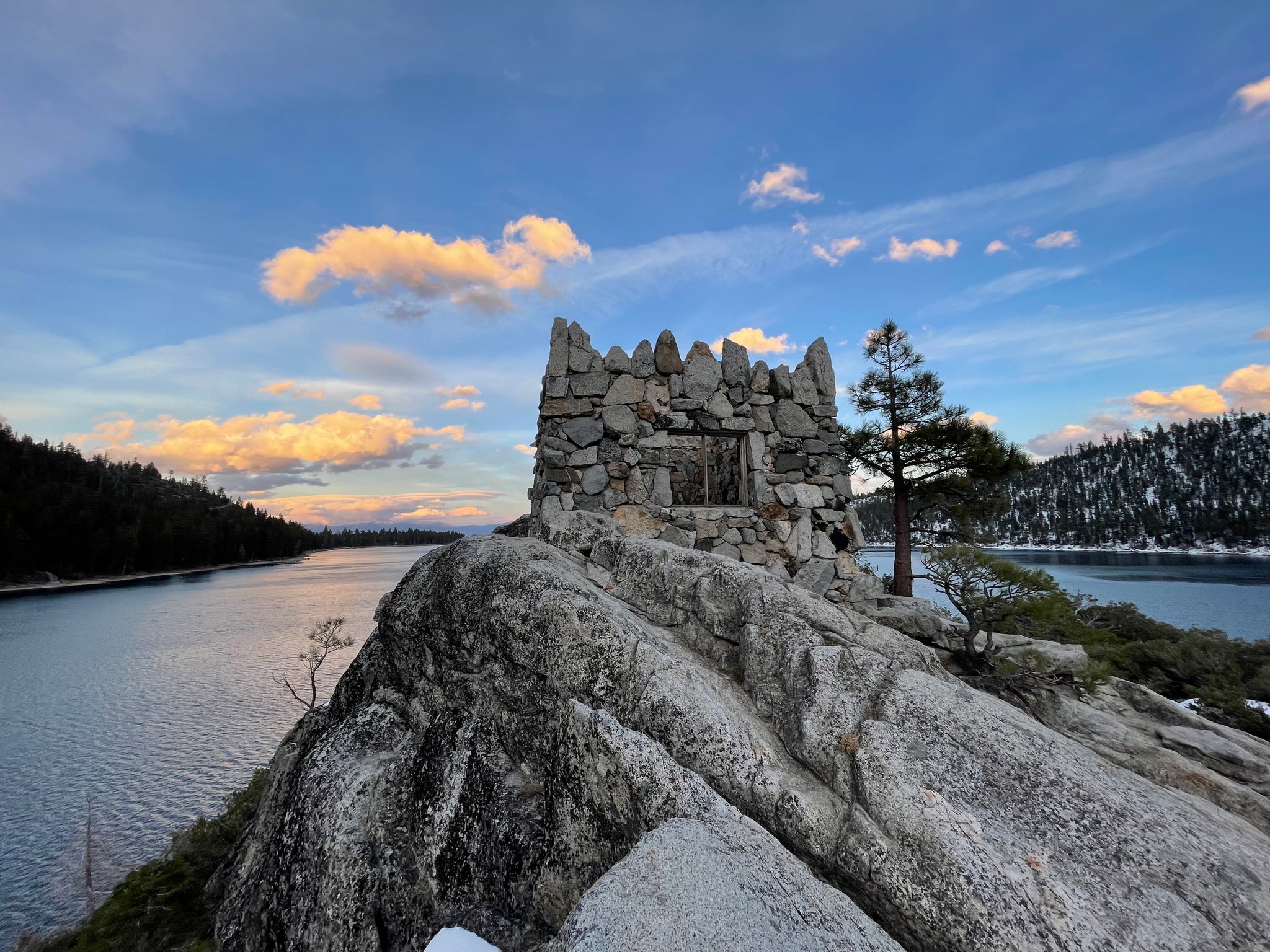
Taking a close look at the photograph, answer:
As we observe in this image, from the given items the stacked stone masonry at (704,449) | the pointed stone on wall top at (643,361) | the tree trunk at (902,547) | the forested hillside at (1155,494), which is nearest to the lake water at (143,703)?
the stacked stone masonry at (704,449)

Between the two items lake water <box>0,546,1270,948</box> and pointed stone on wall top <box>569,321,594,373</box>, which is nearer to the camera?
pointed stone on wall top <box>569,321,594,373</box>

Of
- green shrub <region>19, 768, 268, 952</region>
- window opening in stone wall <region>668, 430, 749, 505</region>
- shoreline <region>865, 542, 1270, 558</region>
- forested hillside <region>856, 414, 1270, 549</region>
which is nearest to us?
green shrub <region>19, 768, 268, 952</region>

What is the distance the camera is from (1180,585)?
30688 millimetres

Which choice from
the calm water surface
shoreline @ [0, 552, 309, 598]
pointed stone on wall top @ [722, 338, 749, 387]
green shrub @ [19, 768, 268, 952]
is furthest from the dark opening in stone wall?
shoreline @ [0, 552, 309, 598]

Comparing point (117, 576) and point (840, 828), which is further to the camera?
point (117, 576)

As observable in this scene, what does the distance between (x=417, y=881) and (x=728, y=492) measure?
9.48 meters

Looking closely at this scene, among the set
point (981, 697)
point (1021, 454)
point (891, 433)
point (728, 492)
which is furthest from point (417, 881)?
point (1021, 454)

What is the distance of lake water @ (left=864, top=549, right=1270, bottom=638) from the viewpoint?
2081 cm

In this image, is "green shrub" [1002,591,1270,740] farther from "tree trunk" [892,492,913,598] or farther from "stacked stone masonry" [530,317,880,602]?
"tree trunk" [892,492,913,598]

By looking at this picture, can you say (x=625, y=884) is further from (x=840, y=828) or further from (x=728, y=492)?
(x=728, y=492)

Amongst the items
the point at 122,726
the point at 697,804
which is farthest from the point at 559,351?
the point at 122,726

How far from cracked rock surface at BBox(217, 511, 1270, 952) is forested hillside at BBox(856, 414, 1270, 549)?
51888 millimetres

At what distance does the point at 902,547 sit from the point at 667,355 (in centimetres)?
1029

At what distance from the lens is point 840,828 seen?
2.98 m
